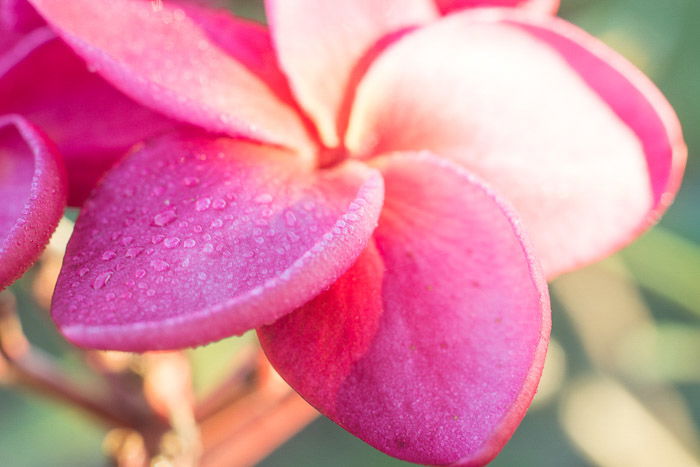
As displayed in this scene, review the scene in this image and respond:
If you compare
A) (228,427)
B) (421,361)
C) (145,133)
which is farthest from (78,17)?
(228,427)

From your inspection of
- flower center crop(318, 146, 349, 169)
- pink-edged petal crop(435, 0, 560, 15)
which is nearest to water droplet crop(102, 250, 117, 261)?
flower center crop(318, 146, 349, 169)

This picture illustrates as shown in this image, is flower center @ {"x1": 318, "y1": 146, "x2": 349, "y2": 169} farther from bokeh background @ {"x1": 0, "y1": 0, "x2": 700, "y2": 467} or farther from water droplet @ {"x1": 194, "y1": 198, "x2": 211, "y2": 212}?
bokeh background @ {"x1": 0, "y1": 0, "x2": 700, "y2": 467}

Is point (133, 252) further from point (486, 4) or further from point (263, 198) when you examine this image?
point (486, 4)

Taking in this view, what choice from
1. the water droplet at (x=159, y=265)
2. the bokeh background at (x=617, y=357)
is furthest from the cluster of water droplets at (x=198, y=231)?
the bokeh background at (x=617, y=357)

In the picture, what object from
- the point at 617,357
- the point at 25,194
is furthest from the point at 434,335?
the point at 617,357

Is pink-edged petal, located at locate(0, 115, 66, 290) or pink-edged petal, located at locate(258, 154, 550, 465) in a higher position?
pink-edged petal, located at locate(0, 115, 66, 290)

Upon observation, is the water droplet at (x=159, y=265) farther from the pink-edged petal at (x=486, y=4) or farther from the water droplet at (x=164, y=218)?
the pink-edged petal at (x=486, y=4)

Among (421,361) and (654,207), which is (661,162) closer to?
(654,207)

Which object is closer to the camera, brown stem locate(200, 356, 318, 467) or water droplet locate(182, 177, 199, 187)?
water droplet locate(182, 177, 199, 187)
